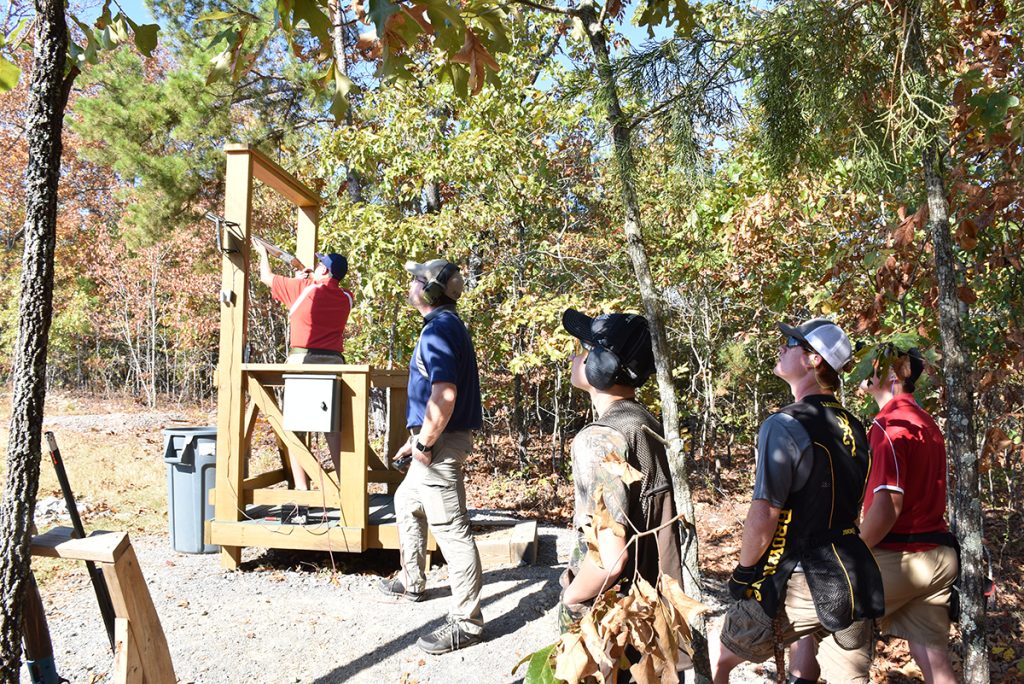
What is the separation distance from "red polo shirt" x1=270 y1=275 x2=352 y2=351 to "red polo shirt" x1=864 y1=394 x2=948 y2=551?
12.8 feet

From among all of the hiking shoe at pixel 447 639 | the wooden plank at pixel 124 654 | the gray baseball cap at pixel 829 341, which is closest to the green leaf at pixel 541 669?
the wooden plank at pixel 124 654

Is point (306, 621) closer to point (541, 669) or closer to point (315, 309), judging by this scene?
point (315, 309)

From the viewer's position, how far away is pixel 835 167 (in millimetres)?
6027

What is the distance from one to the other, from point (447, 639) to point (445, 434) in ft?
3.69

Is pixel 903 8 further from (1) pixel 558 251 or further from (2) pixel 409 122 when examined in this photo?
(2) pixel 409 122

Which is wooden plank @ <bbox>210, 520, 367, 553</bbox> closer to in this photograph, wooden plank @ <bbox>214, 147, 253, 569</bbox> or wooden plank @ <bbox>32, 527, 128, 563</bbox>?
wooden plank @ <bbox>214, 147, 253, 569</bbox>

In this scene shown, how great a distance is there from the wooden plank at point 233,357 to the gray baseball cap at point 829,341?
4011 mm

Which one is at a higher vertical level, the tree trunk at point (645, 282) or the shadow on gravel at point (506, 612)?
the tree trunk at point (645, 282)

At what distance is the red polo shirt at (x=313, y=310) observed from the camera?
5.56 metres

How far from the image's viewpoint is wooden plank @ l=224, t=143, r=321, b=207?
532 centimetres

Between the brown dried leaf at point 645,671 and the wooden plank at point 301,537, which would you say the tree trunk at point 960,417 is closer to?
the brown dried leaf at point 645,671

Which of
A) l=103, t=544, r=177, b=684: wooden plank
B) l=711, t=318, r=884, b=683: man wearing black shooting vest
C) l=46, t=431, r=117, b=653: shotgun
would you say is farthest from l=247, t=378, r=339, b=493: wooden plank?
l=711, t=318, r=884, b=683: man wearing black shooting vest

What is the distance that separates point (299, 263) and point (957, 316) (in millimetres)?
4868

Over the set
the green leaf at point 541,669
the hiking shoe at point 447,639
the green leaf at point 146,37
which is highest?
the green leaf at point 146,37
